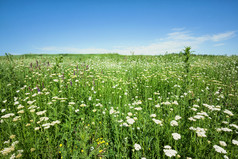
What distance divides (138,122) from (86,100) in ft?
5.54

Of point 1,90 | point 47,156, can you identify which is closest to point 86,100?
point 47,156

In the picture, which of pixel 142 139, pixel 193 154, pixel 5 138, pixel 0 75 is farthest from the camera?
pixel 0 75

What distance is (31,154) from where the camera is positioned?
2.02m

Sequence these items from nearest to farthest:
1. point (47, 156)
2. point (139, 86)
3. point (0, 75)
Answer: point (47, 156), point (139, 86), point (0, 75)

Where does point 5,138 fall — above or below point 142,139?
below

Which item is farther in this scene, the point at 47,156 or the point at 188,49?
the point at 188,49

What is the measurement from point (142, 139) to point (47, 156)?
1656 mm

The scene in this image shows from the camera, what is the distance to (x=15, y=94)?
470cm

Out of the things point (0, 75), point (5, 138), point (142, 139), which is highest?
point (0, 75)

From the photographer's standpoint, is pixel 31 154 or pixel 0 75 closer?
pixel 31 154

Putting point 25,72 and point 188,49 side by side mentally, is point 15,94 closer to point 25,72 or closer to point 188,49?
point 25,72

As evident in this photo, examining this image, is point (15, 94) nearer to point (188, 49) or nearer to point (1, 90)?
point (1, 90)

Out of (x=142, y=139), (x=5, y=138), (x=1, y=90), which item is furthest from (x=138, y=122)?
(x=1, y=90)

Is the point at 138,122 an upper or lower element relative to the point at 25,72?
lower
